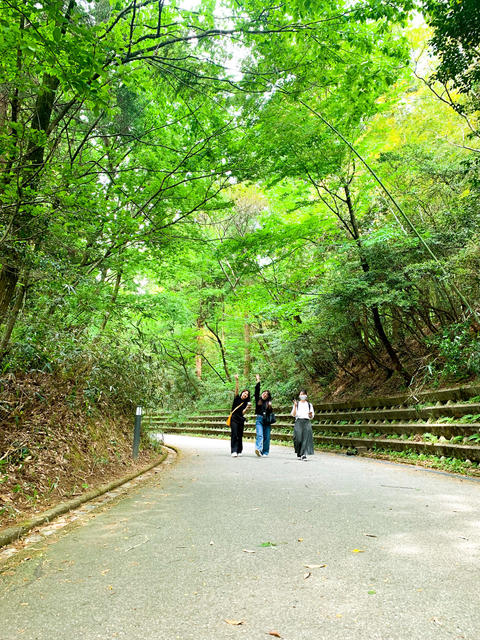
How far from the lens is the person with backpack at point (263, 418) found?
11.7 meters

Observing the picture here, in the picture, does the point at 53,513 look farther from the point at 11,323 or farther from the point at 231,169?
the point at 231,169

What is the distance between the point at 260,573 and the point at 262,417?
8988 millimetres

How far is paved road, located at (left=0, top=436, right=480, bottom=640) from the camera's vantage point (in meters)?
2.24

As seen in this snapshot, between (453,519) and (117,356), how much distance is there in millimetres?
6987

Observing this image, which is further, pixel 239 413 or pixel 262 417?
pixel 262 417

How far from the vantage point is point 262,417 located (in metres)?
11.9

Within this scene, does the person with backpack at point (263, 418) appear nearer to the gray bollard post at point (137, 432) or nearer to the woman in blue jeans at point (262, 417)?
the woman in blue jeans at point (262, 417)

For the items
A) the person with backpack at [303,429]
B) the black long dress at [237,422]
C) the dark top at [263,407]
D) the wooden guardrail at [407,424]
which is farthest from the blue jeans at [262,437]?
the wooden guardrail at [407,424]

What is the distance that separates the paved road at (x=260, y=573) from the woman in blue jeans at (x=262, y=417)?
6.20m

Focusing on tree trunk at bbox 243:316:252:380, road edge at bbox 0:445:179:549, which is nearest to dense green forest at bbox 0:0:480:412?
road edge at bbox 0:445:179:549

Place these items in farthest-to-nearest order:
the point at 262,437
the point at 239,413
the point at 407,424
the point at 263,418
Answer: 1. the point at 262,437
2. the point at 263,418
3. the point at 239,413
4. the point at 407,424

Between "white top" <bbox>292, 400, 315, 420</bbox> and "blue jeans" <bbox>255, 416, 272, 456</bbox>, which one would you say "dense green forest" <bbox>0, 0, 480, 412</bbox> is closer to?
"white top" <bbox>292, 400, 315, 420</bbox>

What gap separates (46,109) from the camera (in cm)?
650

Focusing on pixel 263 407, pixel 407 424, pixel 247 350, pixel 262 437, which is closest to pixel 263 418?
pixel 263 407
